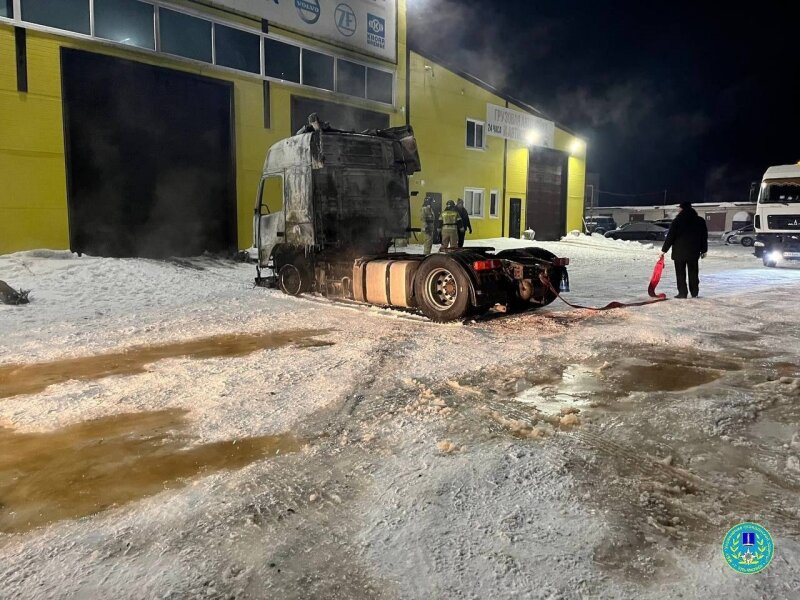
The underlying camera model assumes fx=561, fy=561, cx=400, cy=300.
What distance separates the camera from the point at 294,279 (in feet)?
34.2

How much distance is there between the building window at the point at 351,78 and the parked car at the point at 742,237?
878 inches

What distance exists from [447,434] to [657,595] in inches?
69.3

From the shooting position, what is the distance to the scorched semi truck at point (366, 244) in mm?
7848

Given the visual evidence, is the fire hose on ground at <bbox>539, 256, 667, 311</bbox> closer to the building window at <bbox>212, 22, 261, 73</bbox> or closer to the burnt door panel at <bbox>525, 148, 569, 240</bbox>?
the building window at <bbox>212, 22, 261, 73</bbox>

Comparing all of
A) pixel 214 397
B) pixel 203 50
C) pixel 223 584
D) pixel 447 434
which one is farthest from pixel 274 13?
pixel 223 584

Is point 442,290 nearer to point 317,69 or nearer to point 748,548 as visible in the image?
point 748,548

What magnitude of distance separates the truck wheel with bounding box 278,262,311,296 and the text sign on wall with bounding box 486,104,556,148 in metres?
17.6

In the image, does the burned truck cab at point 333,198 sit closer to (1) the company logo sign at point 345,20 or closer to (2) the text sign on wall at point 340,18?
(2) the text sign on wall at point 340,18

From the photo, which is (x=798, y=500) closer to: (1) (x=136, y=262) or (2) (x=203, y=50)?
(1) (x=136, y=262)

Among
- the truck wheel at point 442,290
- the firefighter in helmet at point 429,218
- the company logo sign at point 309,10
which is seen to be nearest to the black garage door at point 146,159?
the company logo sign at point 309,10

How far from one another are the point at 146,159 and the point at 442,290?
11360mm

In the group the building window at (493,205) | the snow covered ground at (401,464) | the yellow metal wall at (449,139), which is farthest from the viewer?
the building window at (493,205)

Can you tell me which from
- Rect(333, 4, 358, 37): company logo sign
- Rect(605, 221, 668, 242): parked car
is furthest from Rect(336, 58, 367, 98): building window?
Rect(605, 221, 668, 242): parked car

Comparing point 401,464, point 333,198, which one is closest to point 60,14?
point 333,198
